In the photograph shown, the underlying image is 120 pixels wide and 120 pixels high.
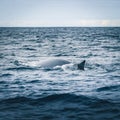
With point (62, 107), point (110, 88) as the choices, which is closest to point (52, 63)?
point (110, 88)

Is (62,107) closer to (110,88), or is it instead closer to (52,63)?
(110,88)

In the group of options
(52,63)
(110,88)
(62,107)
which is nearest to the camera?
(62,107)

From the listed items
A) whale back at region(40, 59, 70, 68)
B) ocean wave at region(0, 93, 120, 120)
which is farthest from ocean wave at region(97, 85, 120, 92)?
whale back at region(40, 59, 70, 68)

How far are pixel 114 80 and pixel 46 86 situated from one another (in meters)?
4.50

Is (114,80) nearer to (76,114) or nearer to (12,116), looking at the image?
(76,114)

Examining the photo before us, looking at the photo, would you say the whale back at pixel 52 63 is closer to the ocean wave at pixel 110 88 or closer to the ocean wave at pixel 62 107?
the ocean wave at pixel 110 88

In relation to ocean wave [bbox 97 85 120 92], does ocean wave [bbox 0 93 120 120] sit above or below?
below

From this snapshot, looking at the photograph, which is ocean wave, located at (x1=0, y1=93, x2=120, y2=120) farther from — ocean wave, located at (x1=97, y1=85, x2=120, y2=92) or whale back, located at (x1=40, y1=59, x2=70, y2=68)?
whale back, located at (x1=40, y1=59, x2=70, y2=68)

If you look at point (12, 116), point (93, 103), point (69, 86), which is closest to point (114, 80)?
point (69, 86)

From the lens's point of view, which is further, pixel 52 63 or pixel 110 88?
pixel 52 63

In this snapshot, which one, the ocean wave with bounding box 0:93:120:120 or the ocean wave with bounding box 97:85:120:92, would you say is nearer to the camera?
the ocean wave with bounding box 0:93:120:120

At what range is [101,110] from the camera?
1112cm

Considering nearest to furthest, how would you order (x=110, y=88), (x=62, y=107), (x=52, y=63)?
(x=62, y=107) < (x=110, y=88) < (x=52, y=63)

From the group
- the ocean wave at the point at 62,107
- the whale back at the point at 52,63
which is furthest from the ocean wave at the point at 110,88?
the whale back at the point at 52,63
